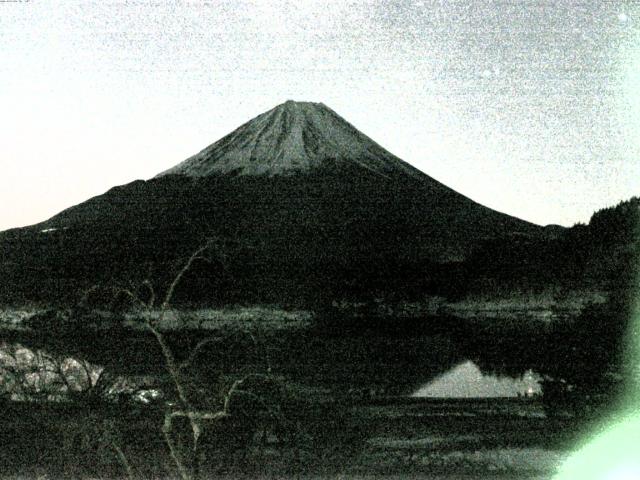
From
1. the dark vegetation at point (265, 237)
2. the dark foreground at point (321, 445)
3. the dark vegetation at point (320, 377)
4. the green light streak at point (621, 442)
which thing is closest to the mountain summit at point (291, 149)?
the dark vegetation at point (265, 237)

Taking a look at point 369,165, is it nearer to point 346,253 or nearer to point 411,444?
point 346,253

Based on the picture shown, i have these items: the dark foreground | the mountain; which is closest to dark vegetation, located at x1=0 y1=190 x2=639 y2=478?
the dark foreground

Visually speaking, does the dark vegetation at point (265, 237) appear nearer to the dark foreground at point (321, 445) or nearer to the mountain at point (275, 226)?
the mountain at point (275, 226)

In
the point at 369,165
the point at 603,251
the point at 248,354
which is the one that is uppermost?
the point at 369,165

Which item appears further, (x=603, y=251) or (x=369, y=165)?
(x=369, y=165)

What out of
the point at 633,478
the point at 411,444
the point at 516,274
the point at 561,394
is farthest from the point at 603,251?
the point at 633,478

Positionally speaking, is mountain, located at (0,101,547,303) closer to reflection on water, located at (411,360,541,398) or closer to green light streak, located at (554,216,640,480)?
reflection on water, located at (411,360,541,398)

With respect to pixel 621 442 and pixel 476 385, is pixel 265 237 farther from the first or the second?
pixel 621 442
